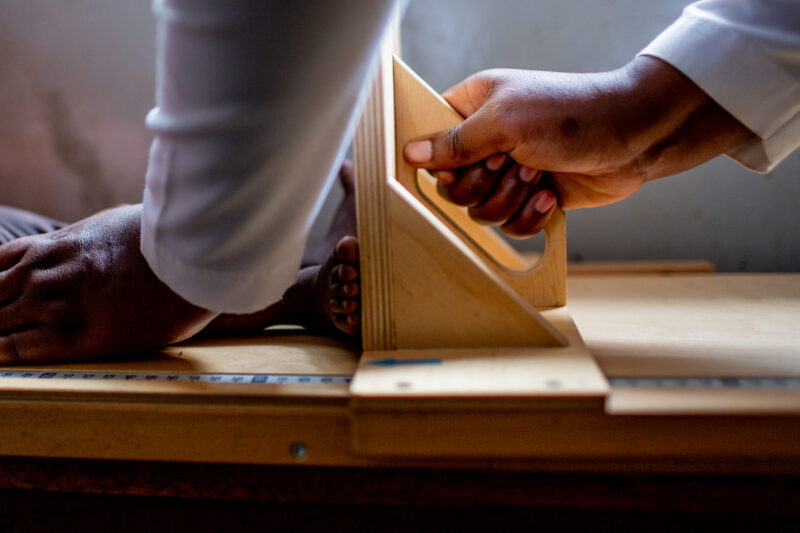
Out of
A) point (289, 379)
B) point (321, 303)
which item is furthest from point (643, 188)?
point (289, 379)

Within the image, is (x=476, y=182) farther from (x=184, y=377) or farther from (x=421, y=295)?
(x=184, y=377)

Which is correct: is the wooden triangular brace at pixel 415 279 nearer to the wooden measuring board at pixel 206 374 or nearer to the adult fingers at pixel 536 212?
the wooden measuring board at pixel 206 374

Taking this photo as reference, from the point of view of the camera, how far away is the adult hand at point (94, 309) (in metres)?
0.55

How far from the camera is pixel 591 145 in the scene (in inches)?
24.8

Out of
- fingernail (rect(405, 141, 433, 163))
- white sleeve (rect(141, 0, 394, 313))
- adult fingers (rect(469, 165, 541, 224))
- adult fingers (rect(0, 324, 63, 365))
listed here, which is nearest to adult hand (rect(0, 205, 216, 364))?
adult fingers (rect(0, 324, 63, 365))

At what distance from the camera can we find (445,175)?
688 mm

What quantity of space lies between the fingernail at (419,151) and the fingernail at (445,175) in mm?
54

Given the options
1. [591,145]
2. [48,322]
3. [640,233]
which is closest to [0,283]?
[48,322]

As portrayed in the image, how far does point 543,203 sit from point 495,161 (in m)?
0.09

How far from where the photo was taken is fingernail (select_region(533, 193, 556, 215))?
2.37ft

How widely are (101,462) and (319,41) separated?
1.24ft

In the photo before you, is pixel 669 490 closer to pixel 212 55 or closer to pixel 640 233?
pixel 212 55

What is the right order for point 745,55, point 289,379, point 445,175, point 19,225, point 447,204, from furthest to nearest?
point 19,225 → point 447,204 → point 445,175 → point 745,55 → point 289,379

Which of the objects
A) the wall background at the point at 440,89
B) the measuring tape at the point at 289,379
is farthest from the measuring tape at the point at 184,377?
the wall background at the point at 440,89
